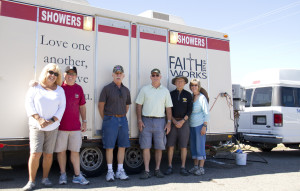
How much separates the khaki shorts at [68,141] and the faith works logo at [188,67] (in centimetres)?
239

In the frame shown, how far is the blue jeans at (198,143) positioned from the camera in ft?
18.2

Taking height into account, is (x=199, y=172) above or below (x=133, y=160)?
below

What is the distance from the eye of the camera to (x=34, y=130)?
4.21 meters

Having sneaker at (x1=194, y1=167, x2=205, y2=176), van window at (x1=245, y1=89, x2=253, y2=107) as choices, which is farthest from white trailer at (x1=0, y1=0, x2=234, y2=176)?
van window at (x1=245, y1=89, x2=253, y2=107)

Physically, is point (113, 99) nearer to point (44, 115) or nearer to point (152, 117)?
point (152, 117)

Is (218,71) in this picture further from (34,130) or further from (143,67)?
(34,130)

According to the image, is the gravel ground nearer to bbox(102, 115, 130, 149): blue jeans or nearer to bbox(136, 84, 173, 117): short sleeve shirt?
bbox(102, 115, 130, 149): blue jeans

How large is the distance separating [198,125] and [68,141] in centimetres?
249

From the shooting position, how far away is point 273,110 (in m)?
8.04

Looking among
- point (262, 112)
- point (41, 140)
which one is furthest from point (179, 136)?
point (262, 112)

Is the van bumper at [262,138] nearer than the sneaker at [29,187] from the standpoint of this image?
No

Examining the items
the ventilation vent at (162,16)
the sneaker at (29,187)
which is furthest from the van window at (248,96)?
the sneaker at (29,187)

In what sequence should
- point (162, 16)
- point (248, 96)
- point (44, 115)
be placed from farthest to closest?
point (248, 96) → point (162, 16) → point (44, 115)

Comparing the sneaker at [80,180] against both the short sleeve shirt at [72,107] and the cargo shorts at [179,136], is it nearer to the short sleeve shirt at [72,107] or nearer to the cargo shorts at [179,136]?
the short sleeve shirt at [72,107]
